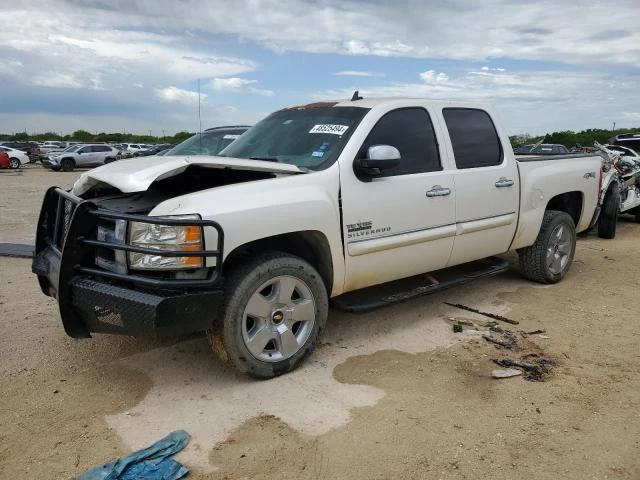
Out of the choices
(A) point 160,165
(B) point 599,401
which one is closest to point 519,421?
(B) point 599,401

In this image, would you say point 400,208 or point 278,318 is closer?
point 278,318

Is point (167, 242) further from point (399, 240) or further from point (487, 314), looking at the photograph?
point (487, 314)

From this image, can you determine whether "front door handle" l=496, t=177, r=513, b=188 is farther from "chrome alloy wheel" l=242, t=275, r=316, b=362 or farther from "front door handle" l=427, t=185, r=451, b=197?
"chrome alloy wheel" l=242, t=275, r=316, b=362

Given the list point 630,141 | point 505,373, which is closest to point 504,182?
point 505,373

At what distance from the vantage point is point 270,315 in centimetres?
357

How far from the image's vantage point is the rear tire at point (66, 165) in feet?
101

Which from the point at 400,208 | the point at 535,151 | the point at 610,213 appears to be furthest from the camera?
the point at 535,151

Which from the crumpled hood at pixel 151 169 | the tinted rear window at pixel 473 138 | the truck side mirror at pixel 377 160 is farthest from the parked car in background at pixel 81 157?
the truck side mirror at pixel 377 160

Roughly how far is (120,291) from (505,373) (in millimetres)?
2528

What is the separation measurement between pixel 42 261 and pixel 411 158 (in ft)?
9.24

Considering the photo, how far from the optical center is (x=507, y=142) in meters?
5.34

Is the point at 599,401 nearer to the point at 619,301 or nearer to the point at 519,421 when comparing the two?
the point at 519,421

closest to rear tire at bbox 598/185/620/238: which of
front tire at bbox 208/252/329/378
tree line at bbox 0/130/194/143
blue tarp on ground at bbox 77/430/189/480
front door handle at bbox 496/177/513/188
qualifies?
front door handle at bbox 496/177/513/188

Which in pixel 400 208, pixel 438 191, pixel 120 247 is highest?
pixel 438 191
